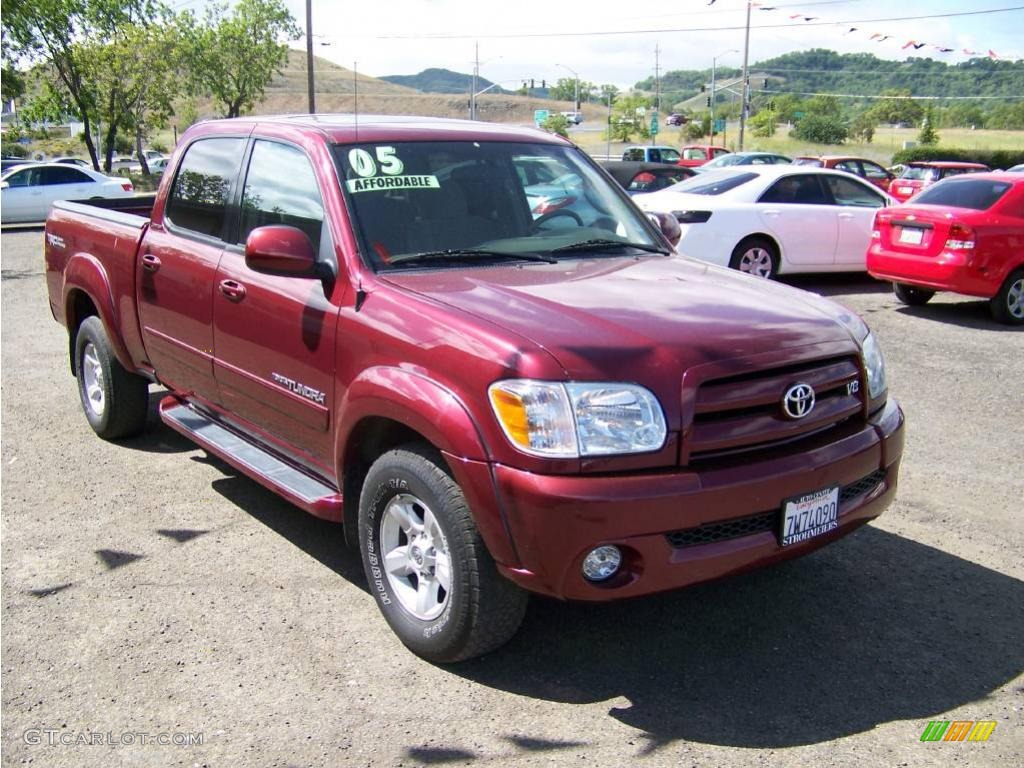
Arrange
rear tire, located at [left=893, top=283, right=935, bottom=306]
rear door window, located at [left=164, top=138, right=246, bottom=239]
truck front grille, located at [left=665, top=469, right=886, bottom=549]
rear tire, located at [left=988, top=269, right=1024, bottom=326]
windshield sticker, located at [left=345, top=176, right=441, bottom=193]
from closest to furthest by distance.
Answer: truck front grille, located at [left=665, top=469, right=886, bottom=549] → windshield sticker, located at [left=345, top=176, right=441, bottom=193] → rear door window, located at [left=164, top=138, right=246, bottom=239] → rear tire, located at [left=988, top=269, right=1024, bottom=326] → rear tire, located at [left=893, top=283, right=935, bottom=306]

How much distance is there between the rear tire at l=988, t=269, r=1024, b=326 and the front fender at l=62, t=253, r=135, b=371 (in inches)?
328

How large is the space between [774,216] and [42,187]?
17326mm

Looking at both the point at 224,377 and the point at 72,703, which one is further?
the point at 224,377

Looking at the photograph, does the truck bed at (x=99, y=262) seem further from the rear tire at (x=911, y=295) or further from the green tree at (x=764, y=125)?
the green tree at (x=764, y=125)

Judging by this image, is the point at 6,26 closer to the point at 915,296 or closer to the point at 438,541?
the point at 915,296

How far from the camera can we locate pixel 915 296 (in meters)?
11.2

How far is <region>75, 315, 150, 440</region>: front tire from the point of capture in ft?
19.5

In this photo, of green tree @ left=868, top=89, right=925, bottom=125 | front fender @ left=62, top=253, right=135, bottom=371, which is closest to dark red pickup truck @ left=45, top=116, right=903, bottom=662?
front fender @ left=62, top=253, right=135, bottom=371

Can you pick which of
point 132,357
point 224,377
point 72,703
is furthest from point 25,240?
point 72,703

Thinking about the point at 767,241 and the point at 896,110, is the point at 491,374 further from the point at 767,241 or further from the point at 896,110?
the point at 896,110

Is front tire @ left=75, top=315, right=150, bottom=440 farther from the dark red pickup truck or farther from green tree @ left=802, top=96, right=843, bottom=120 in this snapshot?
green tree @ left=802, top=96, right=843, bottom=120

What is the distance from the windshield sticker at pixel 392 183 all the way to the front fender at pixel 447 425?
95 cm

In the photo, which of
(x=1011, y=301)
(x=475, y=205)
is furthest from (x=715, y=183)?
(x=475, y=205)

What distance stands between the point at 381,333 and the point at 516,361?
70 centimetres
